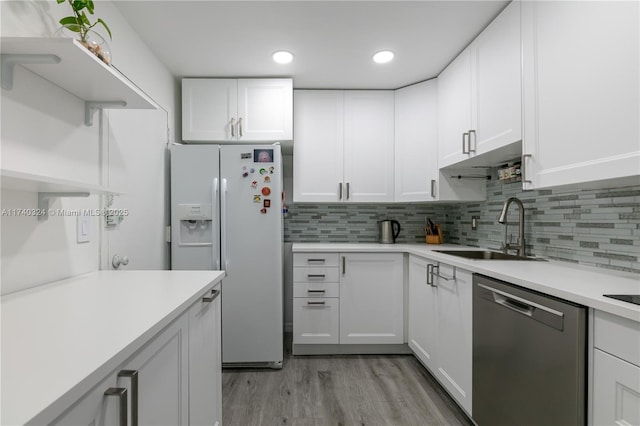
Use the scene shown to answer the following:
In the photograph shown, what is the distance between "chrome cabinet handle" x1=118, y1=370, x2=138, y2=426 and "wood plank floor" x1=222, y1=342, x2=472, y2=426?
125 cm

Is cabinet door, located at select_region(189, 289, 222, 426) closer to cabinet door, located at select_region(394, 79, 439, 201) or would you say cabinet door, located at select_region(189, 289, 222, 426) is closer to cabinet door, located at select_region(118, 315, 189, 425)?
cabinet door, located at select_region(118, 315, 189, 425)

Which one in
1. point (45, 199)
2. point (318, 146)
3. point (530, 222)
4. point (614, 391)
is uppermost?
point (318, 146)

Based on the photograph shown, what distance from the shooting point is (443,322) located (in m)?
1.89

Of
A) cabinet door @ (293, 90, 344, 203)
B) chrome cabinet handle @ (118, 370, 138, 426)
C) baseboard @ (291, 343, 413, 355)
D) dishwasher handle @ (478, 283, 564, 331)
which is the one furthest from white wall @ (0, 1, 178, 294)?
dishwasher handle @ (478, 283, 564, 331)

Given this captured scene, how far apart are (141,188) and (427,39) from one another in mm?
2171

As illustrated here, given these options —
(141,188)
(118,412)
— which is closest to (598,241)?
(118,412)

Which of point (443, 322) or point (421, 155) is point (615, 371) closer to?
point (443, 322)

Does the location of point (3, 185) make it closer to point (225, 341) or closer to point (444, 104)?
point (225, 341)

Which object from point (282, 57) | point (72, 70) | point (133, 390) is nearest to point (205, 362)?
point (133, 390)

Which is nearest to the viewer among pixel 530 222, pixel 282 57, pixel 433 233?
pixel 530 222

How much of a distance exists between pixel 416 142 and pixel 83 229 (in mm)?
2457

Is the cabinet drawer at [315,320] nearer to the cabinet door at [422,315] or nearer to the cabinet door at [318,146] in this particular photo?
the cabinet door at [422,315]

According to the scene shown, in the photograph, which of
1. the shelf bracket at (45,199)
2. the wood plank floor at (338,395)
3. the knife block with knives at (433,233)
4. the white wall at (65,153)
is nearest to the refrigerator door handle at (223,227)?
the white wall at (65,153)

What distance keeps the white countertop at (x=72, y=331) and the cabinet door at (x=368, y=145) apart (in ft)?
5.91
